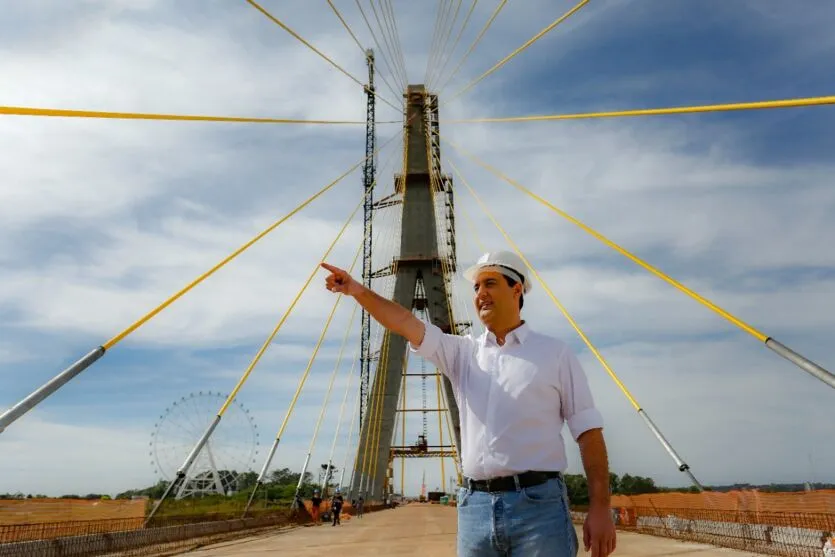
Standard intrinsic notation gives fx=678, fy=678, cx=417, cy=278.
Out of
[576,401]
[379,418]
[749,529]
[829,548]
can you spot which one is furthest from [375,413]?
[576,401]

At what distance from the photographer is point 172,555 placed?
12445 mm

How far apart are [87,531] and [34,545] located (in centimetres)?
280

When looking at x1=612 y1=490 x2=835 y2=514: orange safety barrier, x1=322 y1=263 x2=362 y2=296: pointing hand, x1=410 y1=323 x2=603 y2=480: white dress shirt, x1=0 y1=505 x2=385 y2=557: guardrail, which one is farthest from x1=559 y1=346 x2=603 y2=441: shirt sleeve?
x1=612 y1=490 x2=835 y2=514: orange safety barrier

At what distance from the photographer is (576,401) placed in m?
3.34

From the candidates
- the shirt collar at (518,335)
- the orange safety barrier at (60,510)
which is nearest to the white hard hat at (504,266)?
the shirt collar at (518,335)

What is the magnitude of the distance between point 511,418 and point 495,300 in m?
0.63

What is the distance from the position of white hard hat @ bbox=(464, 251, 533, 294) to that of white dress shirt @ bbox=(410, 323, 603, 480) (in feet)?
0.96

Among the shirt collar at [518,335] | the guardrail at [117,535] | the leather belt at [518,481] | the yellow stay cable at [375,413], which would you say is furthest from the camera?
the yellow stay cable at [375,413]

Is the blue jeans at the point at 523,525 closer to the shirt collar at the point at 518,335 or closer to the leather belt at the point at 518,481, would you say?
the leather belt at the point at 518,481

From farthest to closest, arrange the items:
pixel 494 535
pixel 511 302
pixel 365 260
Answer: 1. pixel 365 260
2. pixel 511 302
3. pixel 494 535

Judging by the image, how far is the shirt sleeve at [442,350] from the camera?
11.8ft

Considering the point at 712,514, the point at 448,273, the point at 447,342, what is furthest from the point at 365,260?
the point at 447,342

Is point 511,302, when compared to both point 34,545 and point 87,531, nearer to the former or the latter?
point 34,545

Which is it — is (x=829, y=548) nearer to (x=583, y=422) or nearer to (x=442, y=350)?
(x=583, y=422)
